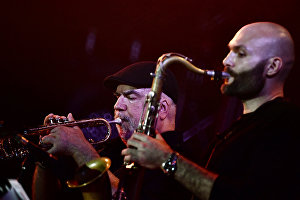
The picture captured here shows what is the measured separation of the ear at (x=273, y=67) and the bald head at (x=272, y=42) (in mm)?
43

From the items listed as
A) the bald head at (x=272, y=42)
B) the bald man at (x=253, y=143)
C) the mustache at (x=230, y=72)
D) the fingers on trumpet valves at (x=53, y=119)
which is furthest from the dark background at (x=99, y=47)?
the mustache at (x=230, y=72)

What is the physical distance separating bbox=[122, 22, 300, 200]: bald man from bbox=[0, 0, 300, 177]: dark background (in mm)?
2758

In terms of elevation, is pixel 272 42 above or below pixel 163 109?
above

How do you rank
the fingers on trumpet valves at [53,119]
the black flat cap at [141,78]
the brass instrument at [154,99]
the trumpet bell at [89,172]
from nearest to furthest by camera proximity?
the trumpet bell at [89,172] → the brass instrument at [154,99] → the black flat cap at [141,78] → the fingers on trumpet valves at [53,119]

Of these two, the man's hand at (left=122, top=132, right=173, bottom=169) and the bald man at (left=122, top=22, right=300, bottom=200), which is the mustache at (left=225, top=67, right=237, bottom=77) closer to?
the bald man at (left=122, top=22, right=300, bottom=200)

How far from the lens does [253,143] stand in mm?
2316

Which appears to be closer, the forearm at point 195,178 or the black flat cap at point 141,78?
the forearm at point 195,178

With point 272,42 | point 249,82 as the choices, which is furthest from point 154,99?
point 272,42

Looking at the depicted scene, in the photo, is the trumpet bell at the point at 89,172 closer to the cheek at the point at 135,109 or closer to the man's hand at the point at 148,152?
the man's hand at the point at 148,152

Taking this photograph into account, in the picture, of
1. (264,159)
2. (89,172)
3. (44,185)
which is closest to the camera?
(264,159)

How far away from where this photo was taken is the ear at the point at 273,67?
260 cm

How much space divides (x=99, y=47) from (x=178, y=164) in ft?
13.4

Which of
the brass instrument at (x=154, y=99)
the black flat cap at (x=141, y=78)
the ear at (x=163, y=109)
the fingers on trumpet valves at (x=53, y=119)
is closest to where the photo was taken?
the brass instrument at (x=154, y=99)

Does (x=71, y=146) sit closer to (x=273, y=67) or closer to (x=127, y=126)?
(x=127, y=126)
